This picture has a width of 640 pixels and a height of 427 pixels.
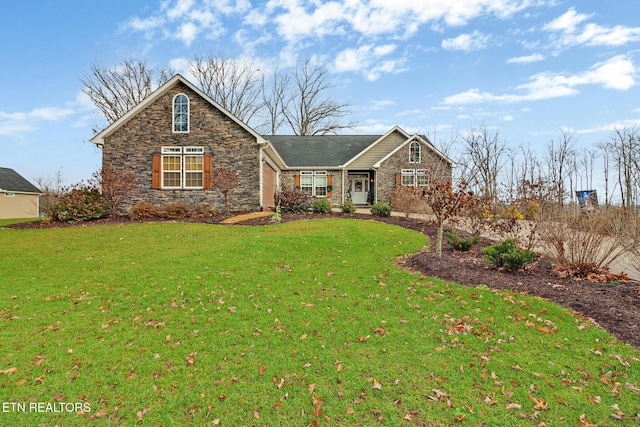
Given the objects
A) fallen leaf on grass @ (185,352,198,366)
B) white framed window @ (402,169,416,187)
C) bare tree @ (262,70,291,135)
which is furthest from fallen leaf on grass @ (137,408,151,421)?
bare tree @ (262,70,291,135)

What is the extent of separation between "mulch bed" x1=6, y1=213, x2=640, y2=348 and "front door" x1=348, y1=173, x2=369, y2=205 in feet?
48.5

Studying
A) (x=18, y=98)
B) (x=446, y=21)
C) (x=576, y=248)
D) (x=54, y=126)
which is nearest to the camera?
(x=576, y=248)

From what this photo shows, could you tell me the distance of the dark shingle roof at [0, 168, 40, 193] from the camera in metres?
27.7

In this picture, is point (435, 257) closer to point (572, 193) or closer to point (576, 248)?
point (576, 248)

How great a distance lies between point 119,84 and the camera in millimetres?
28047

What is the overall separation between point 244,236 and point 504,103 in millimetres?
13555

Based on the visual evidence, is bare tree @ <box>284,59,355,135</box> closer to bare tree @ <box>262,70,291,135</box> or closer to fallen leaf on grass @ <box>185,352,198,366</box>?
bare tree @ <box>262,70,291,135</box>

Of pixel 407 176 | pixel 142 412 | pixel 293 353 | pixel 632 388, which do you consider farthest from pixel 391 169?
pixel 142 412

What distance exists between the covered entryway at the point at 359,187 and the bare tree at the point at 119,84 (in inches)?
789

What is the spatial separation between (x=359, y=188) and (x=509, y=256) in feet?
58.6

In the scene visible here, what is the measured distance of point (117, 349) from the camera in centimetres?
407

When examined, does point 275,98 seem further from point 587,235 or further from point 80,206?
point 587,235

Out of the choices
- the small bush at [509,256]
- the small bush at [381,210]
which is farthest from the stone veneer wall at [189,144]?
the small bush at [509,256]

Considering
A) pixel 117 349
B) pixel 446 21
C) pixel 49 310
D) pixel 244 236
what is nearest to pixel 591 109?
pixel 446 21
